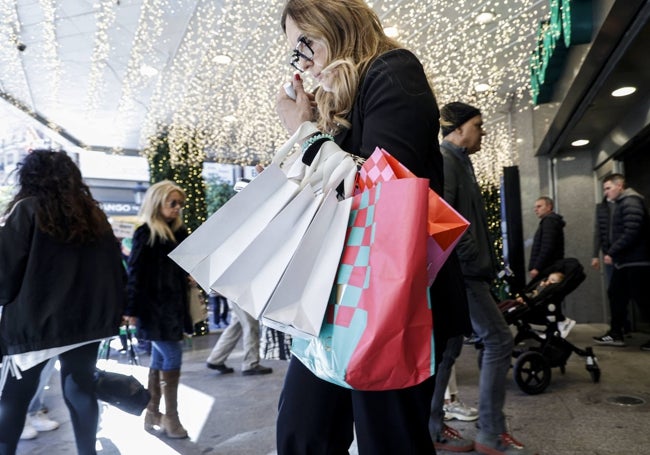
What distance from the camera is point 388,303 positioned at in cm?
79

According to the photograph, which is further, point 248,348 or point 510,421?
point 248,348

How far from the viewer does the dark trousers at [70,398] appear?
2.28 m

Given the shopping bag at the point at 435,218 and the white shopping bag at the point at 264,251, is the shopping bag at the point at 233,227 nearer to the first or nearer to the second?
the white shopping bag at the point at 264,251

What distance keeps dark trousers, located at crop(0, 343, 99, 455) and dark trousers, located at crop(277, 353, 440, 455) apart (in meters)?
1.63

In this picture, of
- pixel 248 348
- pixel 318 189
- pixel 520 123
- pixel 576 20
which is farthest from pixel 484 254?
pixel 520 123

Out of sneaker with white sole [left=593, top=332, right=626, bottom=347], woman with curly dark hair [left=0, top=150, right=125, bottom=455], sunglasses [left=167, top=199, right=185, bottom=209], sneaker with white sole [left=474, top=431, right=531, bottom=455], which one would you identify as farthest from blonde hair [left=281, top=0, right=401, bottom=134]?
sneaker with white sole [left=593, top=332, right=626, bottom=347]

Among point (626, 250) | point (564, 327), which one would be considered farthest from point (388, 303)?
point (626, 250)

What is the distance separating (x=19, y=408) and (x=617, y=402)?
374 cm

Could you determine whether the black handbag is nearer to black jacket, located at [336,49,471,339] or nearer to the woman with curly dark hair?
the woman with curly dark hair

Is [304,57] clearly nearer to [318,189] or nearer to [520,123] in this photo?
[318,189]

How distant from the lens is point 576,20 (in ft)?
13.6

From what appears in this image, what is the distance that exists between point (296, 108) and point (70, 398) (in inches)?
78.8

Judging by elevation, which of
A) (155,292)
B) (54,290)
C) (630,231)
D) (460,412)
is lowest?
(460,412)

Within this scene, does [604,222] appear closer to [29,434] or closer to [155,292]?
[155,292]
